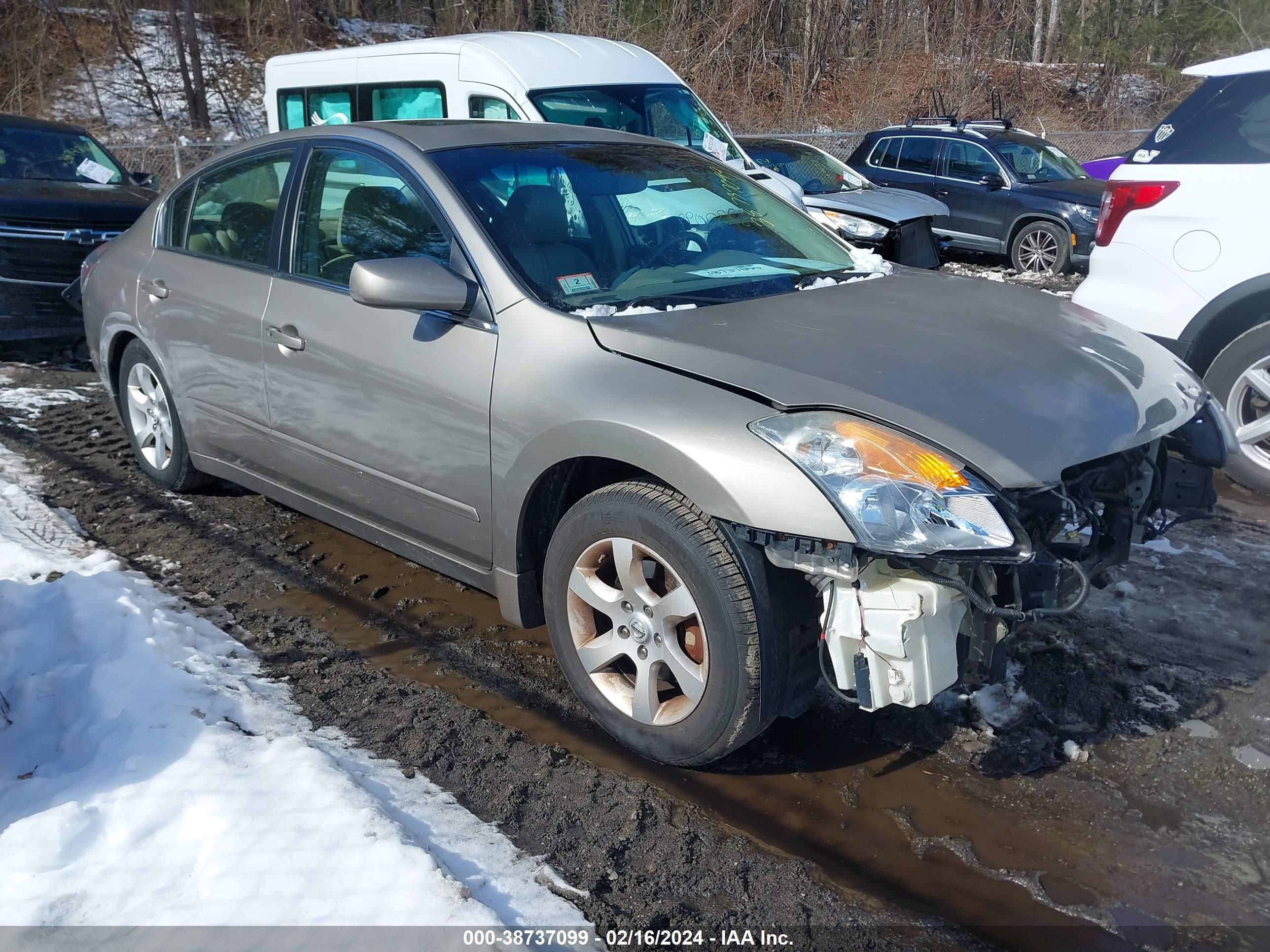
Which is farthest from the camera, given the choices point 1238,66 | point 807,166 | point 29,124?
point 807,166

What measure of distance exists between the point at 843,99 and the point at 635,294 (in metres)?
25.6

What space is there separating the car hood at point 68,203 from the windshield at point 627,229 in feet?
18.0

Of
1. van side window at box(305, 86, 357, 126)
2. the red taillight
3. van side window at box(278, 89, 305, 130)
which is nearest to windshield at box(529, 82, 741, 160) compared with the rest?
van side window at box(305, 86, 357, 126)

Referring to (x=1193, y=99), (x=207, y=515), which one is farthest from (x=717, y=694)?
(x=1193, y=99)

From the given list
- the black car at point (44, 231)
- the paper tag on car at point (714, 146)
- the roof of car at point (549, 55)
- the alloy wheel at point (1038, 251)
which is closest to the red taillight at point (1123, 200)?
the paper tag on car at point (714, 146)

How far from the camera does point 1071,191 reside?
1243 centimetres

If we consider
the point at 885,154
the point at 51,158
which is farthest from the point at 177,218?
the point at 885,154

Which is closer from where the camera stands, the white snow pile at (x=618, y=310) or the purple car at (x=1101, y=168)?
the white snow pile at (x=618, y=310)

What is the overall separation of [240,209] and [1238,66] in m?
4.72

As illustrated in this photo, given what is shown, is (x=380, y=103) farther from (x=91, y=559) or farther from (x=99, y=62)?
(x=99, y=62)

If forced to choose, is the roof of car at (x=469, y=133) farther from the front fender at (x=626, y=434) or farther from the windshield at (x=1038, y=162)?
the windshield at (x=1038, y=162)

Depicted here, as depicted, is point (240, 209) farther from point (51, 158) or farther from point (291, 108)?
point (291, 108)

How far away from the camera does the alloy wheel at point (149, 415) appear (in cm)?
504

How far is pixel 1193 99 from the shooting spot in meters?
5.22
